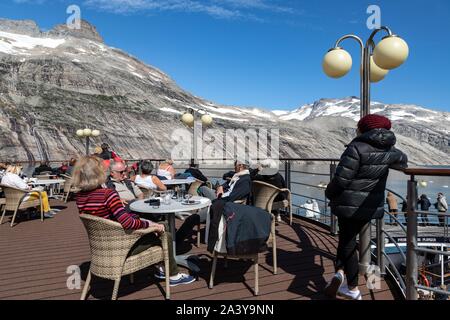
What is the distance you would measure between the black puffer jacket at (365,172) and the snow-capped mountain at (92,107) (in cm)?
5926

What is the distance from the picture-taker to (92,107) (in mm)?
73875

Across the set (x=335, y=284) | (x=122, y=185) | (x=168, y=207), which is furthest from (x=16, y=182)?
(x=335, y=284)

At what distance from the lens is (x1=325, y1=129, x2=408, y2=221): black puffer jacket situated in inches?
98.3

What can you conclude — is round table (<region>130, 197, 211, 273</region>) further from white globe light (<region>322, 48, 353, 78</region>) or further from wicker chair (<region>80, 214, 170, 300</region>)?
white globe light (<region>322, 48, 353, 78</region>)

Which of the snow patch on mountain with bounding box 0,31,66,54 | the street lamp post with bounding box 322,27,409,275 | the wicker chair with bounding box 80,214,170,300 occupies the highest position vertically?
the snow patch on mountain with bounding box 0,31,66,54

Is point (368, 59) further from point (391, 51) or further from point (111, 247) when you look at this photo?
point (111, 247)

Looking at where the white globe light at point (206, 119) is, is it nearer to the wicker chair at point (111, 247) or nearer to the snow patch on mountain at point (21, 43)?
the wicker chair at point (111, 247)

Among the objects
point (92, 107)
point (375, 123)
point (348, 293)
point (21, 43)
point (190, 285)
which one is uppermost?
point (21, 43)

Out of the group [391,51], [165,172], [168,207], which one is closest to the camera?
[168,207]

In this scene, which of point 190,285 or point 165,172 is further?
point 165,172

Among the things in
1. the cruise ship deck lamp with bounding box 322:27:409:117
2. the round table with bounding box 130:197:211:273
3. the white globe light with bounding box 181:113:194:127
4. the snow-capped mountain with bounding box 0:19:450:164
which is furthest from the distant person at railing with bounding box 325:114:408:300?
the snow-capped mountain with bounding box 0:19:450:164

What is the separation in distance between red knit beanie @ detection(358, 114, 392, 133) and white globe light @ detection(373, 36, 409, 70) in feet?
4.33

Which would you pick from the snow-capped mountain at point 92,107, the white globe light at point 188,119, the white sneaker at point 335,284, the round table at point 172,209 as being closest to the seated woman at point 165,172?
the white globe light at point 188,119

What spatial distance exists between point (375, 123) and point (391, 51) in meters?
1.41
